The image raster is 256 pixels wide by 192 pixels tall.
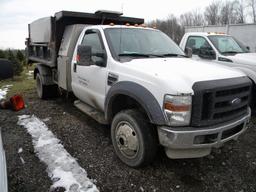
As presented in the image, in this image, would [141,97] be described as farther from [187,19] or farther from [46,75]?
[187,19]

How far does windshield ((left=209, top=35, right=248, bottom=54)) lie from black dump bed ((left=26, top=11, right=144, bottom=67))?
212cm

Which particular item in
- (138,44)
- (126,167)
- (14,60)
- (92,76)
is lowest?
(126,167)

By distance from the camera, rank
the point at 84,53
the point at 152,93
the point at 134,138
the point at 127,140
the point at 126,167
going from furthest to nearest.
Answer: the point at 84,53 < the point at 126,167 < the point at 127,140 < the point at 134,138 < the point at 152,93

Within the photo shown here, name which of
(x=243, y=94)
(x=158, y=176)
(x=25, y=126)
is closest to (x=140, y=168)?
(x=158, y=176)

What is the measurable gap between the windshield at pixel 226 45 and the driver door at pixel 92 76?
382cm

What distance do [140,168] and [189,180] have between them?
69cm

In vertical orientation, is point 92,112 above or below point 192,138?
below

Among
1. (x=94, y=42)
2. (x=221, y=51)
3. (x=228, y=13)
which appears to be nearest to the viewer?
(x=94, y=42)

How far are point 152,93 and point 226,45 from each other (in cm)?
503

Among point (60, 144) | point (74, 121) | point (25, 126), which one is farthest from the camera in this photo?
point (74, 121)

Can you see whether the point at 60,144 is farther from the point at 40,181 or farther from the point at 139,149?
the point at 139,149

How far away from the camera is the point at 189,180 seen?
12.2ft

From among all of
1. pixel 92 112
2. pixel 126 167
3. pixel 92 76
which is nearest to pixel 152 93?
pixel 126 167

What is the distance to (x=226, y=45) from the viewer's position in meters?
7.58
